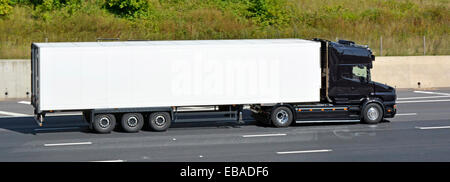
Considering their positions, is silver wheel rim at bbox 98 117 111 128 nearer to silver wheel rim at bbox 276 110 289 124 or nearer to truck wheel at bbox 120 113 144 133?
truck wheel at bbox 120 113 144 133

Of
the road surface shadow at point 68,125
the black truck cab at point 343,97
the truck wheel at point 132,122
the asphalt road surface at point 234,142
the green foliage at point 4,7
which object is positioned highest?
the green foliage at point 4,7

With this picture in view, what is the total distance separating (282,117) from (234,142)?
3.67 metres

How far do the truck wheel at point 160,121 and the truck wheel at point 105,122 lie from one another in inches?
49.6

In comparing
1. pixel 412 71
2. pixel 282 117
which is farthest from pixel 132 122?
pixel 412 71

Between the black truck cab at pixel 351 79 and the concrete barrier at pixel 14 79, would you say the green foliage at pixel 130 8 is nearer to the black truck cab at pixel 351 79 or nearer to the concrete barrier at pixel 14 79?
the concrete barrier at pixel 14 79

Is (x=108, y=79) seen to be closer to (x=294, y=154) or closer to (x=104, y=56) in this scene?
(x=104, y=56)

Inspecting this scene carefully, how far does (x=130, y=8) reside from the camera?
43.3 metres

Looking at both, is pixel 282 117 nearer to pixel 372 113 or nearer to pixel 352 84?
pixel 352 84

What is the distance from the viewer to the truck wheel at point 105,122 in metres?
21.5

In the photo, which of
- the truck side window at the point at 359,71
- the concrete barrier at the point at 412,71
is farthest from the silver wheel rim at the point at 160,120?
the concrete barrier at the point at 412,71
